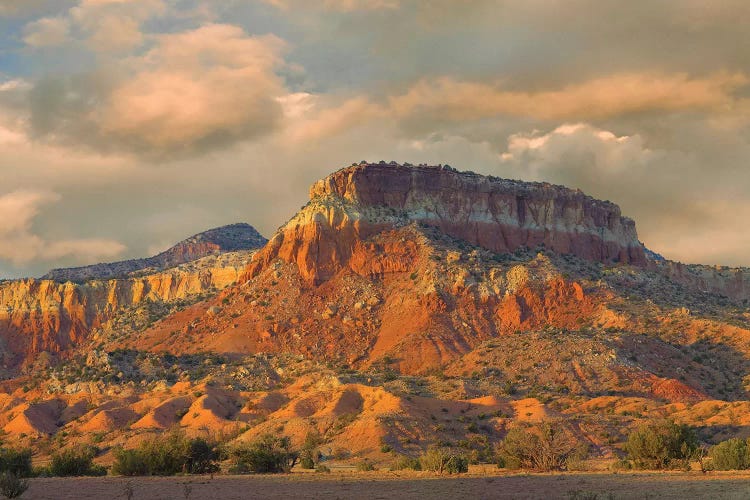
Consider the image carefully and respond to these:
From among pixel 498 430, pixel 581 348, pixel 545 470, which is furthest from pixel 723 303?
pixel 545 470

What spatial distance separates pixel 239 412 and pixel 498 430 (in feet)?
82.9

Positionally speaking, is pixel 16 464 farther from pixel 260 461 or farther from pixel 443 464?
pixel 443 464

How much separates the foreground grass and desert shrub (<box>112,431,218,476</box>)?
87.1 inches

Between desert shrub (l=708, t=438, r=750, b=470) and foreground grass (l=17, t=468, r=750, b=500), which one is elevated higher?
desert shrub (l=708, t=438, r=750, b=470)

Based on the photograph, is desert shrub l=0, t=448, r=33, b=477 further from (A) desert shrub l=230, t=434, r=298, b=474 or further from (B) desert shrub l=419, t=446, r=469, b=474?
(B) desert shrub l=419, t=446, r=469, b=474

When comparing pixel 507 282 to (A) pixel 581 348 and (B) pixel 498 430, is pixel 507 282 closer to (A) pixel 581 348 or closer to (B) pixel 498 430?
(A) pixel 581 348

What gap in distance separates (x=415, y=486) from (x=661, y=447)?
636 inches

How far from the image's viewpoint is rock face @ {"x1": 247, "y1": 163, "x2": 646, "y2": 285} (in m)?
124

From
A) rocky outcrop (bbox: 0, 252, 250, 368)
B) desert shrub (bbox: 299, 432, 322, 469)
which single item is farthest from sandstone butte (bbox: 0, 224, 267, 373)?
desert shrub (bbox: 299, 432, 322, 469)

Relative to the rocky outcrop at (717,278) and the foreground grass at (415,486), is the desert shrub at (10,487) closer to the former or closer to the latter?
the foreground grass at (415,486)

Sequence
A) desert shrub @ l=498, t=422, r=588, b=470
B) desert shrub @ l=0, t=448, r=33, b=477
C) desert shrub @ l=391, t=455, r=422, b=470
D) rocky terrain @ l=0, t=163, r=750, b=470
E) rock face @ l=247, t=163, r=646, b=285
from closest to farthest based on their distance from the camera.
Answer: desert shrub @ l=498, t=422, r=588, b=470, desert shrub @ l=0, t=448, r=33, b=477, desert shrub @ l=391, t=455, r=422, b=470, rocky terrain @ l=0, t=163, r=750, b=470, rock face @ l=247, t=163, r=646, b=285

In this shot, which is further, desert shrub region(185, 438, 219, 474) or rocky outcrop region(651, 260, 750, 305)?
rocky outcrop region(651, 260, 750, 305)

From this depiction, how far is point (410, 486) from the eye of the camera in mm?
38250

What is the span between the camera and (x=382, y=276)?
120 metres
